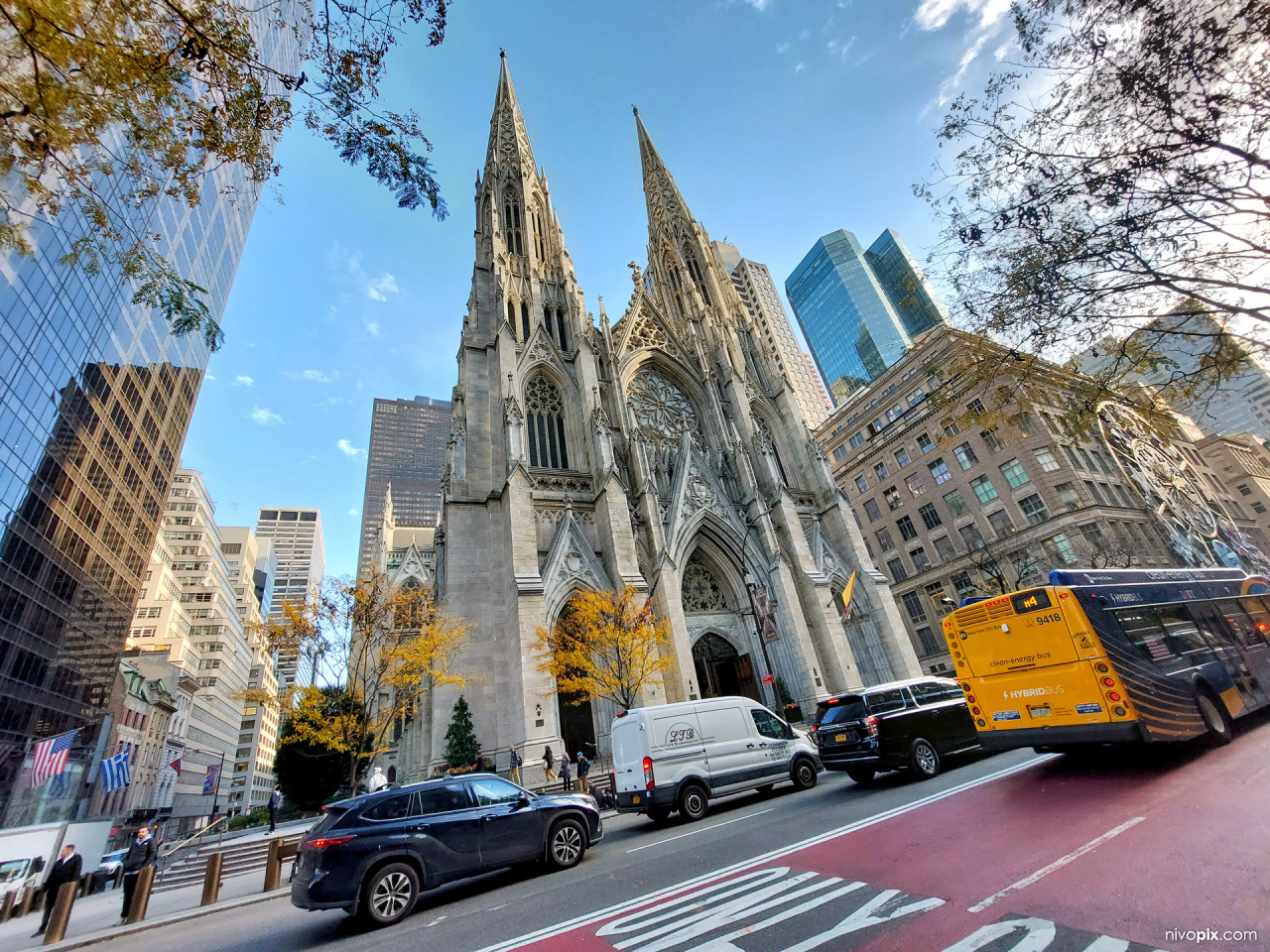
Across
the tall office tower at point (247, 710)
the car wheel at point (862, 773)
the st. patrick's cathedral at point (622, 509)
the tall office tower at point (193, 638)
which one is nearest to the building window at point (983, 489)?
the st. patrick's cathedral at point (622, 509)

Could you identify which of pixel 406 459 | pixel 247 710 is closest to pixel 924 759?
pixel 247 710

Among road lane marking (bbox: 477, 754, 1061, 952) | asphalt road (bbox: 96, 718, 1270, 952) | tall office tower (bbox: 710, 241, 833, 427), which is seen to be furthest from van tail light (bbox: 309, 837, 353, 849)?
tall office tower (bbox: 710, 241, 833, 427)

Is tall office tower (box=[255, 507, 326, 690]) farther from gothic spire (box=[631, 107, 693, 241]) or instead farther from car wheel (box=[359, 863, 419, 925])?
car wheel (box=[359, 863, 419, 925])

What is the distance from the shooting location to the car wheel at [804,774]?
36.2 feet

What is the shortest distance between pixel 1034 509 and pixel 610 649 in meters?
31.7

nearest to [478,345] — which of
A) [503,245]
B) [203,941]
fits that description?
[503,245]

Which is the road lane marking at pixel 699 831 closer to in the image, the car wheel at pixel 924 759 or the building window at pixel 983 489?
the car wheel at pixel 924 759

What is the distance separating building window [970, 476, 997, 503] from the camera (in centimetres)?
3788

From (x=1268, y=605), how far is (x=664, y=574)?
15898 millimetres

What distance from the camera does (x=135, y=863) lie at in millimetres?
9641

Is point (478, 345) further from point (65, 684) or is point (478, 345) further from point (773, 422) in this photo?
point (65, 684)

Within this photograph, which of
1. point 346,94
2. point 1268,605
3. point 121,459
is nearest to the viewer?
point 346,94

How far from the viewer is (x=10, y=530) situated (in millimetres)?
24609

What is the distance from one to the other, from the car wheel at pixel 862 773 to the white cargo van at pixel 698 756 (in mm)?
1366
